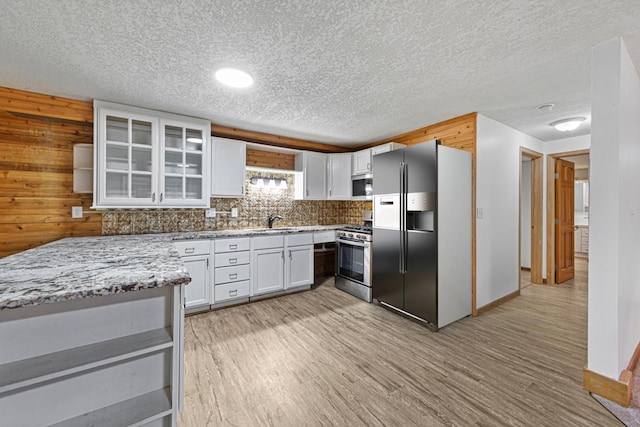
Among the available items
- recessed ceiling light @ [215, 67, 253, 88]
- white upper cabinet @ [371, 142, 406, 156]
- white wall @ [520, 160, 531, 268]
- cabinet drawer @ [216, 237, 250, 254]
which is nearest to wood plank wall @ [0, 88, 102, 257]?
cabinet drawer @ [216, 237, 250, 254]

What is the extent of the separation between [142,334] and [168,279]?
36 centimetres

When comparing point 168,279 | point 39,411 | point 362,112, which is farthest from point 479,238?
point 39,411

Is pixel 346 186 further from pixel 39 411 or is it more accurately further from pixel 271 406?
pixel 39 411

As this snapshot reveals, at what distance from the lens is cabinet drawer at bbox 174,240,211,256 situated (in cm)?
297

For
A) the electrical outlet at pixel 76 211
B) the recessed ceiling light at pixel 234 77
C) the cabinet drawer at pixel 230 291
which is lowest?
the cabinet drawer at pixel 230 291

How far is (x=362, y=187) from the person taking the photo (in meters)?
4.25

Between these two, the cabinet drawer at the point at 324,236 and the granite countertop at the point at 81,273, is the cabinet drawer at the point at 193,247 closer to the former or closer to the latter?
the granite countertop at the point at 81,273

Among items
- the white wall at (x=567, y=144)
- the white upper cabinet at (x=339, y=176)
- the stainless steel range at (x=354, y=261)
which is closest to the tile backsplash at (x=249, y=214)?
the white upper cabinet at (x=339, y=176)

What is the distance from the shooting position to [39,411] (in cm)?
106

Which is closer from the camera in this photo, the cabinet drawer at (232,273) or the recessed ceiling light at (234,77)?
the recessed ceiling light at (234,77)

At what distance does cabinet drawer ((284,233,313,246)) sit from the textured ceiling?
172cm

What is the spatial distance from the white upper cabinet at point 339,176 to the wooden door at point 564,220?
335 cm

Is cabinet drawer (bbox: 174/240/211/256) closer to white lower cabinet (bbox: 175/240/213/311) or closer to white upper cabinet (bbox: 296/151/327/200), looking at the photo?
white lower cabinet (bbox: 175/240/213/311)

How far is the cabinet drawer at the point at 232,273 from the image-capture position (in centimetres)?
321
